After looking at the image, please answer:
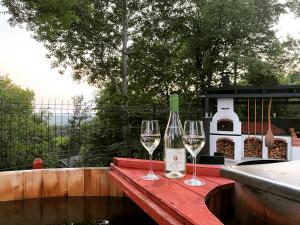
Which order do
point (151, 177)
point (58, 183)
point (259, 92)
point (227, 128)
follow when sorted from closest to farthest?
point (151, 177) → point (58, 183) → point (259, 92) → point (227, 128)

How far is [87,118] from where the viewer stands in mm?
6238

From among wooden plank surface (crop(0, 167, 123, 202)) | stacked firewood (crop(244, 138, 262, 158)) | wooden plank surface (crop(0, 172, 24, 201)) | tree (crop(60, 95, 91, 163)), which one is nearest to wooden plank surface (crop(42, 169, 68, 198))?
wooden plank surface (crop(0, 167, 123, 202))

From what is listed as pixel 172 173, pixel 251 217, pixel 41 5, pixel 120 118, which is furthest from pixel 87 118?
pixel 251 217

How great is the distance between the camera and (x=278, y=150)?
300 inches

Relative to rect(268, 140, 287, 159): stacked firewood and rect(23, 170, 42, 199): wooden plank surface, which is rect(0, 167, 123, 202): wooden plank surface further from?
rect(268, 140, 287, 159): stacked firewood

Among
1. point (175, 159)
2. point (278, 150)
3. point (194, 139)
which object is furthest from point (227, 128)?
point (194, 139)

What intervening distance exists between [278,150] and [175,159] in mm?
6985

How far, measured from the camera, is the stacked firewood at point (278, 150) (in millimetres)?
7523

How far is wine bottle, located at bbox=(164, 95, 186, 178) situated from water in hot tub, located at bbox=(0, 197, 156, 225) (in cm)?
42

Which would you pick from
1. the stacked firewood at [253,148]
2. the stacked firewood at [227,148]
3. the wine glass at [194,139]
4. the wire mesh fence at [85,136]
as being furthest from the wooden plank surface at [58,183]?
the stacked firewood at [253,148]

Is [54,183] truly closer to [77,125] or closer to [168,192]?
[168,192]

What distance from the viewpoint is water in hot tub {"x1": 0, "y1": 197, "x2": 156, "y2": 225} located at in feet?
5.51

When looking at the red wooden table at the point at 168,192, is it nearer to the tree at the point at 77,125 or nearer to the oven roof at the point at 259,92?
the tree at the point at 77,125

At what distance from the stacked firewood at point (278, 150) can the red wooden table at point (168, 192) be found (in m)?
6.66
